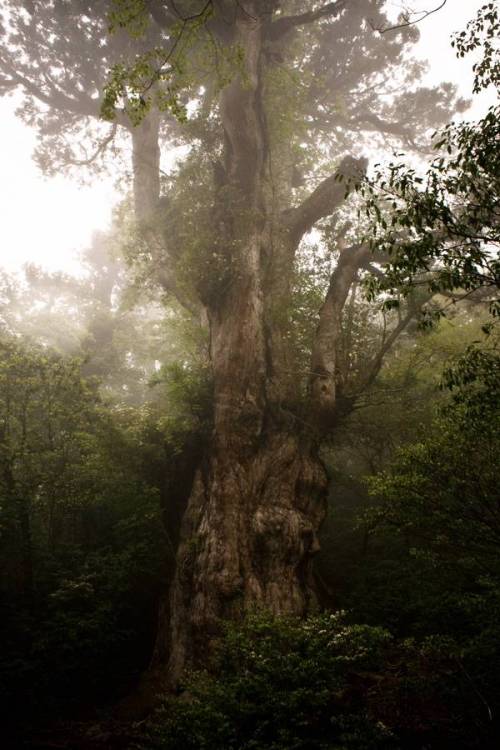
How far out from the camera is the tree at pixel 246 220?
25.7 feet

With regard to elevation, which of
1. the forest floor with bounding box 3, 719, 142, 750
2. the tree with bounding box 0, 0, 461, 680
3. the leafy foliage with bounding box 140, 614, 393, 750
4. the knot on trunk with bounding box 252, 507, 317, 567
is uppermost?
the tree with bounding box 0, 0, 461, 680

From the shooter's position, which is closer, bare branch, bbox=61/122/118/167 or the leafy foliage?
the leafy foliage

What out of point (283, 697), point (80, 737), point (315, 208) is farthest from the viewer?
point (315, 208)

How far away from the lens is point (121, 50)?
53.6 feet

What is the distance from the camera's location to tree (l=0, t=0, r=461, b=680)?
25.7ft

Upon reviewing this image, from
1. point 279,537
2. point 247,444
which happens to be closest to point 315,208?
point 247,444

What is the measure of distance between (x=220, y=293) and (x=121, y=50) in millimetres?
11901

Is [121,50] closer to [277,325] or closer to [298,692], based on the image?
[277,325]

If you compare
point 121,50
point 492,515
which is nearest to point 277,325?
point 492,515

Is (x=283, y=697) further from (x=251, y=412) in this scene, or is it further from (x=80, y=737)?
(x=251, y=412)

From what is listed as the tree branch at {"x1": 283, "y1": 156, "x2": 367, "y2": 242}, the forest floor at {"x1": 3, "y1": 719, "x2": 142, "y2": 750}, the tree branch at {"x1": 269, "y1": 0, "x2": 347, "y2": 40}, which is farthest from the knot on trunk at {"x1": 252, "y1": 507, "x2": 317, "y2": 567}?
the tree branch at {"x1": 269, "y1": 0, "x2": 347, "y2": 40}

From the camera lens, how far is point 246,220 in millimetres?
12055

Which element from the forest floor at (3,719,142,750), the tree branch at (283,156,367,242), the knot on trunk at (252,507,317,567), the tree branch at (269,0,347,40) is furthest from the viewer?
the tree branch at (283,156,367,242)

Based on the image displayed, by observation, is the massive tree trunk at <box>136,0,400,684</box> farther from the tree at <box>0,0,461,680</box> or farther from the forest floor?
the forest floor
